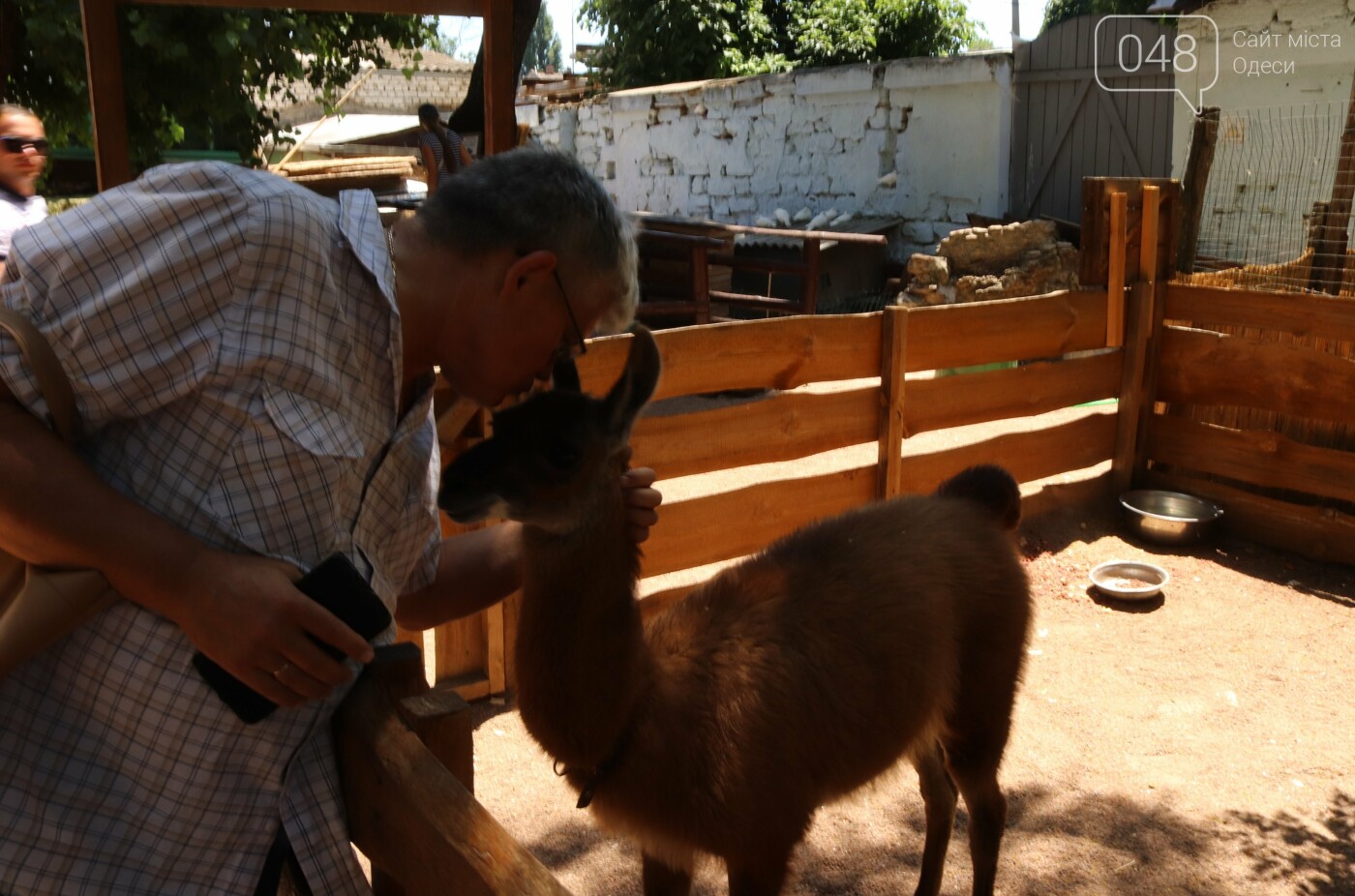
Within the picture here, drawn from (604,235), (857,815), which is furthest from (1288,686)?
(604,235)

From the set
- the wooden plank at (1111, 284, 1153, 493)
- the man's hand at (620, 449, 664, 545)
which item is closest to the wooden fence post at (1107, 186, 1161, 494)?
the wooden plank at (1111, 284, 1153, 493)

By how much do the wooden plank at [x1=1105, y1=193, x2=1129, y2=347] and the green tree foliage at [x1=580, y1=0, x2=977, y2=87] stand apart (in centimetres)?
1287

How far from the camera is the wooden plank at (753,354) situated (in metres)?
4.58

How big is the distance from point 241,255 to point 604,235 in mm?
600

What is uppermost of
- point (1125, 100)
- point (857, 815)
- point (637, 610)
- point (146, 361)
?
point (1125, 100)

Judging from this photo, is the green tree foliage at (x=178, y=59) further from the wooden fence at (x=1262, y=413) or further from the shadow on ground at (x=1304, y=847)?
the shadow on ground at (x=1304, y=847)

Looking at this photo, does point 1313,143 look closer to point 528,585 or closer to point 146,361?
point 528,585

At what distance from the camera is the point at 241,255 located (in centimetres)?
131

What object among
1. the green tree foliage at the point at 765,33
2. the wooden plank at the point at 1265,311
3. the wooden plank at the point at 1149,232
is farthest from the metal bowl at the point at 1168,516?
the green tree foliage at the point at 765,33

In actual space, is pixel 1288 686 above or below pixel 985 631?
below

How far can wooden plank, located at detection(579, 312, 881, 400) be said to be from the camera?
4578 millimetres

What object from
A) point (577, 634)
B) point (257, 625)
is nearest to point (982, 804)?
point (577, 634)

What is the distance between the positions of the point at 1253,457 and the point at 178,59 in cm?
761

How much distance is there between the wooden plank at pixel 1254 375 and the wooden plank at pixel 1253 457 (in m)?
0.19
